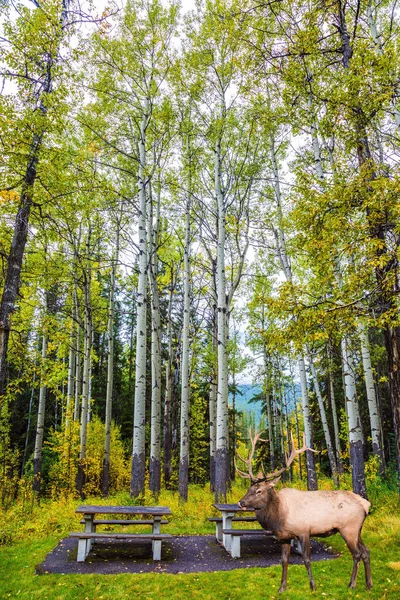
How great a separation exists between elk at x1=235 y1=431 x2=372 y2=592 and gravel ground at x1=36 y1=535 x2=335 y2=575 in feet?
5.07

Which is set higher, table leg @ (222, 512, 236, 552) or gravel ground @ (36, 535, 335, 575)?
table leg @ (222, 512, 236, 552)

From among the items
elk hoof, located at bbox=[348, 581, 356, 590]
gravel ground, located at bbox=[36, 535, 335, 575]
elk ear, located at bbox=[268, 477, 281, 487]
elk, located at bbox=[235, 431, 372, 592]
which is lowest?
gravel ground, located at bbox=[36, 535, 335, 575]

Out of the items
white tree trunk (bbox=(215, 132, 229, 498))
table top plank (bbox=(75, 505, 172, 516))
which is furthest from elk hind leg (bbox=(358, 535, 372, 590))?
white tree trunk (bbox=(215, 132, 229, 498))

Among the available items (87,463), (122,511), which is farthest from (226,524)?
(87,463)

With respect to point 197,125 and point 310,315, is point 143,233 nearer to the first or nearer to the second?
point 197,125

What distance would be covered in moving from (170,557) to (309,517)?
286 centimetres

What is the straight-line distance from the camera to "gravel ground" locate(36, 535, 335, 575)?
17.6 ft

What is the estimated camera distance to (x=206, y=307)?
16.2 meters

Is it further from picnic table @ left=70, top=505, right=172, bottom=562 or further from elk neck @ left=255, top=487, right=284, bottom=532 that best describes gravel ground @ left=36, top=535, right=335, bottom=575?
elk neck @ left=255, top=487, right=284, bottom=532

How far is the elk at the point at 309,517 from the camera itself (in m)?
4.36

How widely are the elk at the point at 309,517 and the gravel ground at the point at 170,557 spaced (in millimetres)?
1545

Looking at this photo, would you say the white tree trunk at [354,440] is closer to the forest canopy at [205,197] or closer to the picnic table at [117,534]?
the forest canopy at [205,197]

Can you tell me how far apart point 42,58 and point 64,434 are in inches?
459

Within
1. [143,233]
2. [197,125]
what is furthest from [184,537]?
[197,125]
